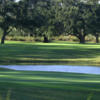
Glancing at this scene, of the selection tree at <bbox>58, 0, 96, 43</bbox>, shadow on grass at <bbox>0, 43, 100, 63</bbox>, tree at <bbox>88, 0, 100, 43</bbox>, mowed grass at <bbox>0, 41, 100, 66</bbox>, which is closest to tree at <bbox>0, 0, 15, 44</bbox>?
tree at <bbox>58, 0, 96, 43</bbox>

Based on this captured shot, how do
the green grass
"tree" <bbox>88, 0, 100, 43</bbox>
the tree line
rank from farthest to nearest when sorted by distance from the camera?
the tree line, "tree" <bbox>88, 0, 100, 43</bbox>, the green grass

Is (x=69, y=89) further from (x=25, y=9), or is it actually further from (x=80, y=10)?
(x=80, y=10)

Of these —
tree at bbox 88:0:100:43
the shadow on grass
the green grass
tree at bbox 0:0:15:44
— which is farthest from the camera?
tree at bbox 88:0:100:43

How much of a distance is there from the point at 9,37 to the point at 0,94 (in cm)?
10068

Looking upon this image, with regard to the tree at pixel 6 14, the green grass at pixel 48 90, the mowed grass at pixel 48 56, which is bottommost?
the mowed grass at pixel 48 56

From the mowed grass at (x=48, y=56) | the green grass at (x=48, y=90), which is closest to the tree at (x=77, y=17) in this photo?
the mowed grass at (x=48, y=56)

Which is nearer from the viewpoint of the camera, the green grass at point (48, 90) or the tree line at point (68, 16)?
the green grass at point (48, 90)

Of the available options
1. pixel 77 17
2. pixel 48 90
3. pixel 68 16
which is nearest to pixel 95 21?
pixel 77 17

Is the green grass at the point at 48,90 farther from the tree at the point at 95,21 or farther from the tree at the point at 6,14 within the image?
the tree at the point at 95,21

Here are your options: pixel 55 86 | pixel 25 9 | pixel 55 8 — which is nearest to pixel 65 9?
pixel 55 8

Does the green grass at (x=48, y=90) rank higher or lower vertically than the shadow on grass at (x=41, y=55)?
higher

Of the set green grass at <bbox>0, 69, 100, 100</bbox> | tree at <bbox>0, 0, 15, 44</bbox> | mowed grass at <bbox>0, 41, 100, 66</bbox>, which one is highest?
tree at <bbox>0, 0, 15, 44</bbox>

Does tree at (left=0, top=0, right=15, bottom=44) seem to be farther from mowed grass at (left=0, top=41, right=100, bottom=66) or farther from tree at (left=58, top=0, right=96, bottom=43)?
mowed grass at (left=0, top=41, right=100, bottom=66)

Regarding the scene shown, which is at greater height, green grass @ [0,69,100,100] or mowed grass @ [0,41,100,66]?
green grass @ [0,69,100,100]
